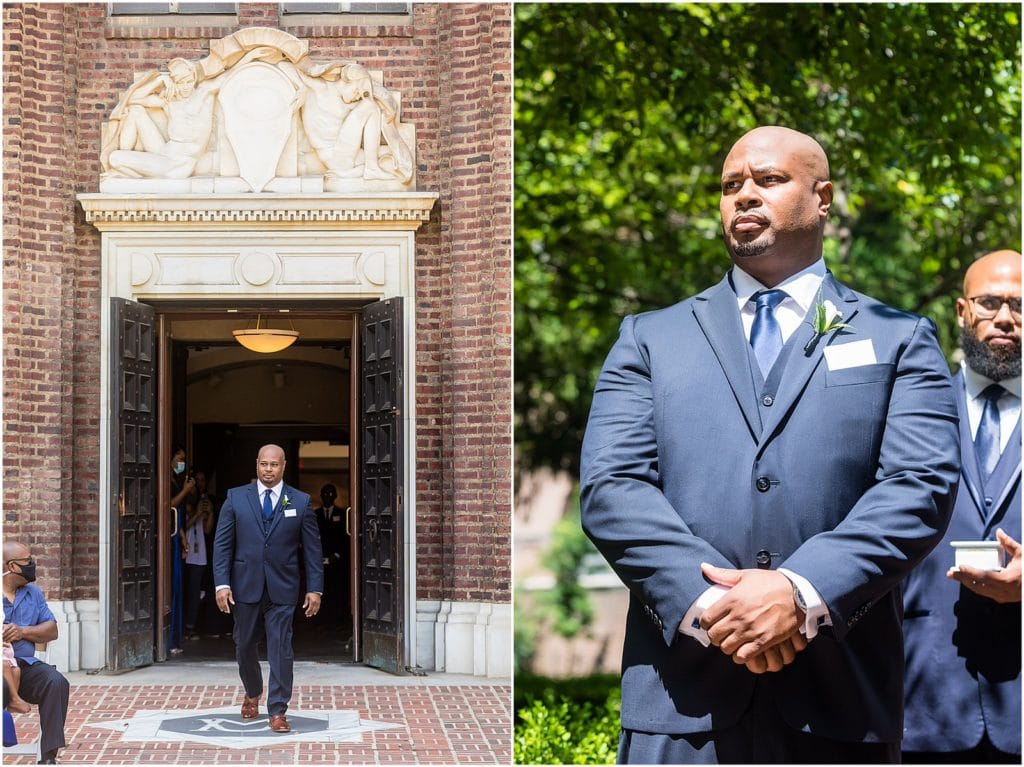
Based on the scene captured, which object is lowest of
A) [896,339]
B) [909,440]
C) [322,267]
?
[909,440]

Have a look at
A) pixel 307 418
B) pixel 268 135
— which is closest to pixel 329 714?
pixel 268 135

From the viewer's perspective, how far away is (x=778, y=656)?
317 cm

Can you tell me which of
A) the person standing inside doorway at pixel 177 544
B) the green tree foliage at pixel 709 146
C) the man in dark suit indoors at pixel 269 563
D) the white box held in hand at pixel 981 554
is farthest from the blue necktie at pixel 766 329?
the person standing inside doorway at pixel 177 544

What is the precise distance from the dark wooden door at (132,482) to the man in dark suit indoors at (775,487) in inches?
281

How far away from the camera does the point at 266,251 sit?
1021 centimetres

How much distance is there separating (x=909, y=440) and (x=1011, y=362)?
142 cm

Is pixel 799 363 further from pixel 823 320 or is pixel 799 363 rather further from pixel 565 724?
pixel 565 724

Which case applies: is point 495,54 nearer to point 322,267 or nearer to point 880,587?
point 322,267

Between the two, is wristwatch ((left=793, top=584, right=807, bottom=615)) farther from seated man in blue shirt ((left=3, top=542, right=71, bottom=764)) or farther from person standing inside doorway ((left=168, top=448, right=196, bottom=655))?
person standing inside doorway ((left=168, top=448, right=196, bottom=655))

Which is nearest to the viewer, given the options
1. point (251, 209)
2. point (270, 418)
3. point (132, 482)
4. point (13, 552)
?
point (13, 552)

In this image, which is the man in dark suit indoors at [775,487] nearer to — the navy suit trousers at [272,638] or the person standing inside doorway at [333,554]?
the navy suit trousers at [272,638]

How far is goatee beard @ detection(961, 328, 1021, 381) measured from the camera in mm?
4508

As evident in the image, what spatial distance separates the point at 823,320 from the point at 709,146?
8986 mm

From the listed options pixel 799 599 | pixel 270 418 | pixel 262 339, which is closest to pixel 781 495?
pixel 799 599
